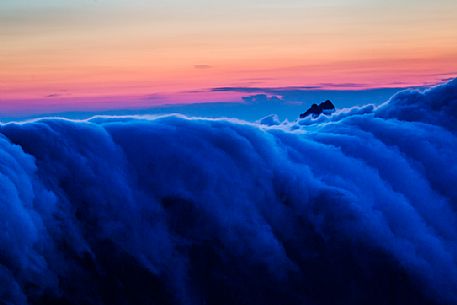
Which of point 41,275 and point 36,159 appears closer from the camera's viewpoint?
point 41,275

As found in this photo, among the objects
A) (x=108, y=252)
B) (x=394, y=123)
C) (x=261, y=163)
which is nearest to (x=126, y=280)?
(x=108, y=252)

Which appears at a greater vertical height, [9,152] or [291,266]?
[9,152]

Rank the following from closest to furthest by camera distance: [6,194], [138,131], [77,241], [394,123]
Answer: [6,194] → [77,241] → [138,131] → [394,123]

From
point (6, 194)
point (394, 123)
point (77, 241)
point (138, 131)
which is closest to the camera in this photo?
point (6, 194)

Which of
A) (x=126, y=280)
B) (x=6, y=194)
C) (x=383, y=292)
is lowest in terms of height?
(x=383, y=292)

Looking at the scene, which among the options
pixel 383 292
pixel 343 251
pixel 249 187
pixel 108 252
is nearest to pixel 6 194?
pixel 108 252

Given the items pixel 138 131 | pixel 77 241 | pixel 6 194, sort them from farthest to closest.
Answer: pixel 138 131
pixel 77 241
pixel 6 194

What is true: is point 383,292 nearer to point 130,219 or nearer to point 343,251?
point 343,251

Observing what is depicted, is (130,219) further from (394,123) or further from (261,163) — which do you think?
(394,123)

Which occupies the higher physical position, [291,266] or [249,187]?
[249,187]
